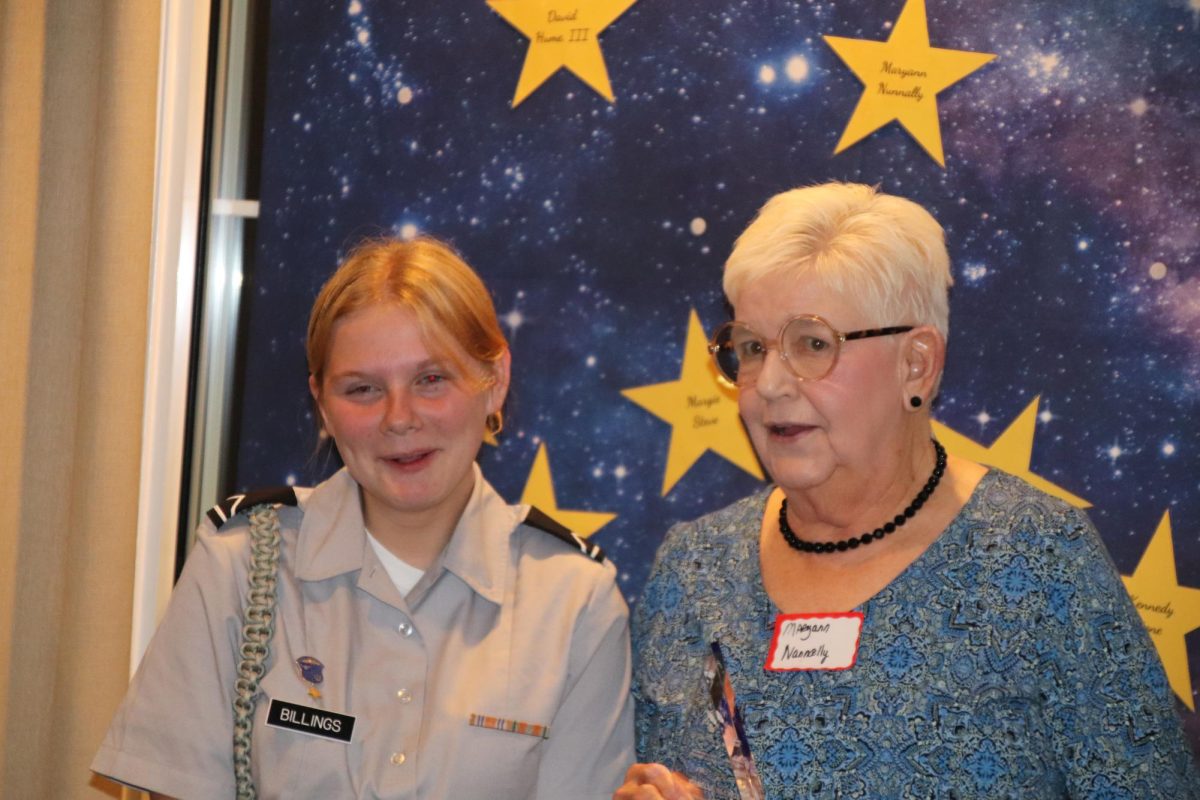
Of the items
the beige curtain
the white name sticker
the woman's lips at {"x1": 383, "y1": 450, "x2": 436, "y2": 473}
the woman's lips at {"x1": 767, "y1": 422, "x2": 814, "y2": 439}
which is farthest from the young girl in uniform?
the beige curtain

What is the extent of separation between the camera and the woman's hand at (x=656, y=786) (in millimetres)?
1920

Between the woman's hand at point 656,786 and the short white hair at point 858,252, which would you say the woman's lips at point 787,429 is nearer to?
the short white hair at point 858,252

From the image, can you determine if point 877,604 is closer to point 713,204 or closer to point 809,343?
point 809,343

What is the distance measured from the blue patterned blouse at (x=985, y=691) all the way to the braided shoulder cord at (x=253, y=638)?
2.43 feet

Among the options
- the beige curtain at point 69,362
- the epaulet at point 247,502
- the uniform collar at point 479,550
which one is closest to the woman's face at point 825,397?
the uniform collar at point 479,550

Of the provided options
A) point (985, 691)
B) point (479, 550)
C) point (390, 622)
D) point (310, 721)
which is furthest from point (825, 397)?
point (310, 721)

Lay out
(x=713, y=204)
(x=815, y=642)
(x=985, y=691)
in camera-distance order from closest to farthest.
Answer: (x=985, y=691) → (x=815, y=642) → (x=713, y=204)

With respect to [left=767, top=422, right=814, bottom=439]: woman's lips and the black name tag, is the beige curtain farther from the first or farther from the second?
[left=767, top=422, right=814, bottom=439]: woman's lips

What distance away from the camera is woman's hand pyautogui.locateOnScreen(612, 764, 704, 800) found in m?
1.92

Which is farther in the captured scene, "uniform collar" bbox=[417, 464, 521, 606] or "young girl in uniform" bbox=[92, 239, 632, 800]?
"uniform collar" bbox=[417, 464, 521, 606]

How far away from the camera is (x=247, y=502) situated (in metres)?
2.11

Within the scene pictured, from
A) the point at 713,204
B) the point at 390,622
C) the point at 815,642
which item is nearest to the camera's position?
the point at 815,642

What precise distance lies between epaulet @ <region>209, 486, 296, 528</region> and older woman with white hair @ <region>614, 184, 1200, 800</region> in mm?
726

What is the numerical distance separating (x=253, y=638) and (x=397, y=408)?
1.49ft
